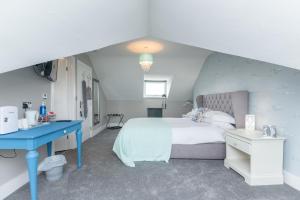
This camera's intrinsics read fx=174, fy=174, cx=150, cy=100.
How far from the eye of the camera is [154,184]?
227 cm

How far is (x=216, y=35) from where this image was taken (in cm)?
188

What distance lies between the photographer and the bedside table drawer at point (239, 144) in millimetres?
2322

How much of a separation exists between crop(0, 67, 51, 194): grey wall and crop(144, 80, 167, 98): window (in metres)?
4.78

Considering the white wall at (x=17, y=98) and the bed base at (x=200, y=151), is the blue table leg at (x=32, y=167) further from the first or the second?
the bed base at (x=200, y=151)

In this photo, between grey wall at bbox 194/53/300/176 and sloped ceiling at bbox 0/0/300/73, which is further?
grey wall at bbox 194/53/300/176

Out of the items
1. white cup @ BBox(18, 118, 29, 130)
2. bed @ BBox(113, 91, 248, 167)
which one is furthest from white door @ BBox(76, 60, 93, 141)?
white cup @ BBox(18, 118, 29, 130)

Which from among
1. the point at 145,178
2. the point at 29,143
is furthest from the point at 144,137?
the point at 29,143

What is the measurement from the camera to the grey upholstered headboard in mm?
3156

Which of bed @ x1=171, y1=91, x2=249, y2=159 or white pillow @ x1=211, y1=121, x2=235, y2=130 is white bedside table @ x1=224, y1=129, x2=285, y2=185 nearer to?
bed @ x1=171, y1=91, x2=249, y2=159

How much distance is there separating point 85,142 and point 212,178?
10.5 feet

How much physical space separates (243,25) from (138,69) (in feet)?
14.8

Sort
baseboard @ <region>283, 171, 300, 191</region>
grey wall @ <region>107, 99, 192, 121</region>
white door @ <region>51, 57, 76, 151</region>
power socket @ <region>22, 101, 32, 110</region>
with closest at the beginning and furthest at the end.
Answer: baseboard @ <region>283, 171, 300, 191</region> → power socket @ <region>22, 101, 32, 110</region> → white door @ <region>51, 57, 76, 151</region> → grey wall @ <region>107, 99, 192, 121</region>

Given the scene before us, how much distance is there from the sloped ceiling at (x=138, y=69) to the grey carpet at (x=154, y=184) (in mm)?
2744

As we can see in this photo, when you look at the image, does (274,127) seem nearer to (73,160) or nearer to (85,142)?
(73,160)
